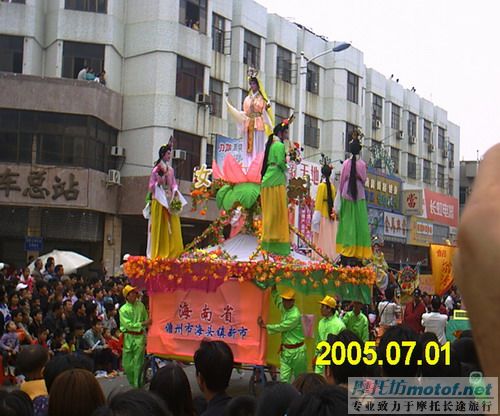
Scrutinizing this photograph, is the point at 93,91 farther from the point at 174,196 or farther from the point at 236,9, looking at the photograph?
the point at 174,196

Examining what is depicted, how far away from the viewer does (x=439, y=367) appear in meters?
4.05

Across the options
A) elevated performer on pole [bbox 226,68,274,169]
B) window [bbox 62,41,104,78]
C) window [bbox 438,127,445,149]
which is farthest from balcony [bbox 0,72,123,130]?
window [bbox 438,127,445,149]

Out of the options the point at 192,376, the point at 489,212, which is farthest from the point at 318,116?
the point at 489,212

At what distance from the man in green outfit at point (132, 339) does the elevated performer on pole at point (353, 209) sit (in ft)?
11.4

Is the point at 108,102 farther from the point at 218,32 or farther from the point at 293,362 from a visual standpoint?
the point at 293,362

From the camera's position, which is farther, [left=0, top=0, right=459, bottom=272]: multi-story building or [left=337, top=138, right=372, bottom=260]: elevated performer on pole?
[left=0, top=0, right=459, bottom=272]: multi-story building

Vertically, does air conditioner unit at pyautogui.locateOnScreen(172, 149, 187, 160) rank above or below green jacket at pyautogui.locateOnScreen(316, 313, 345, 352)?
above

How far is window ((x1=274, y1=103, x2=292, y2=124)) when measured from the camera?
29109 mm

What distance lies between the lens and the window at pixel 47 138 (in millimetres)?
21266

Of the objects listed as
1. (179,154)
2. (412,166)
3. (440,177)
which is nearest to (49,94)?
(179,154)

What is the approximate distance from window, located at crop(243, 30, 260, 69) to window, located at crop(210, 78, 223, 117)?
2.09 meters

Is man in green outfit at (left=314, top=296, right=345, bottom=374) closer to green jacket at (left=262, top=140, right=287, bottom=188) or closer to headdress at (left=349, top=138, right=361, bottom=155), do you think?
green jacket at (left=262, top=140, right=287, bottom=188)

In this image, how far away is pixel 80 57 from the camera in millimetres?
22641

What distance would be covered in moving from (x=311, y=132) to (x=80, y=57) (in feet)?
40.4
